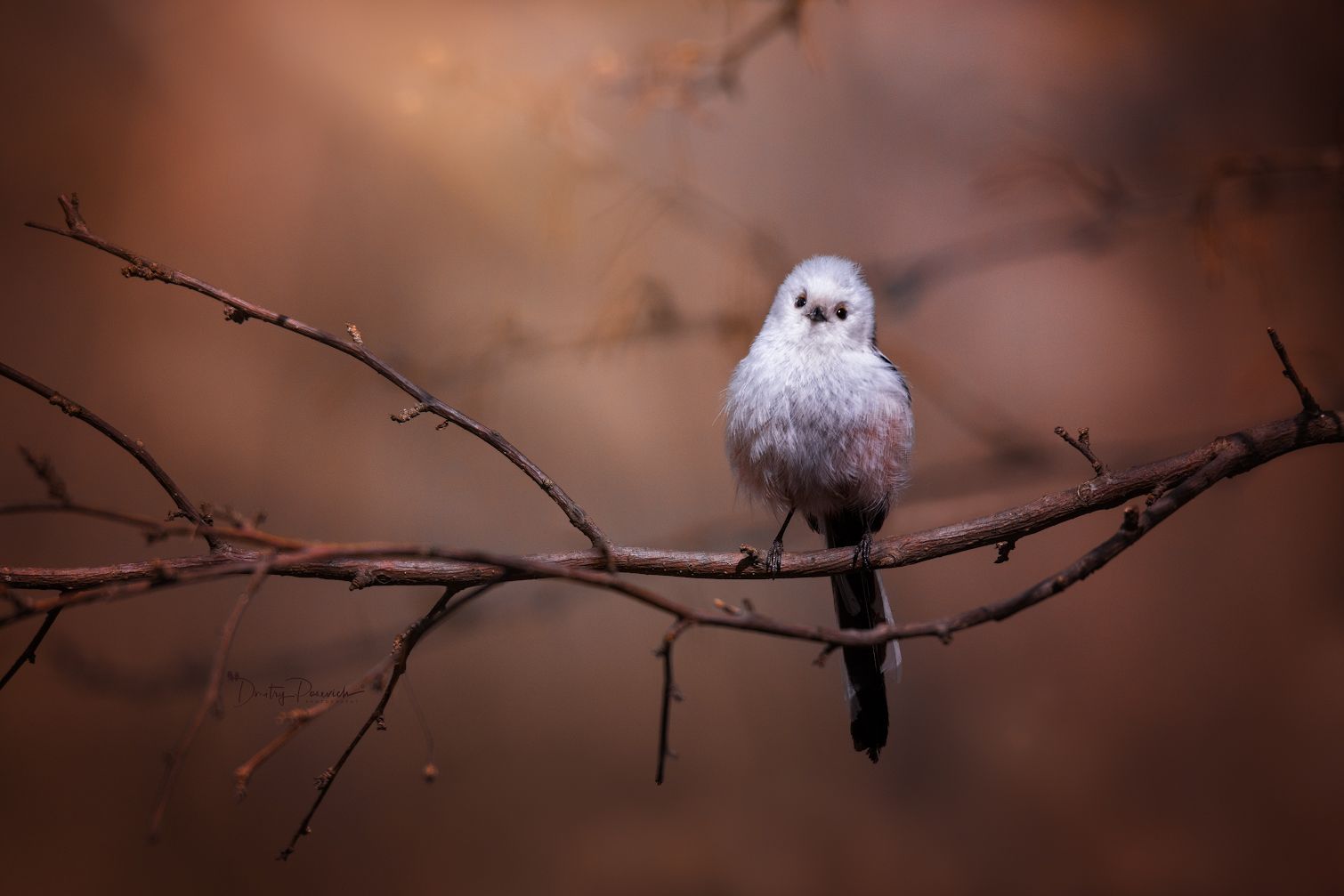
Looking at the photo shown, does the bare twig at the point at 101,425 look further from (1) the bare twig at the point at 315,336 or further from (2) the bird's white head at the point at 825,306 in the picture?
(2) the bird's white head at the point at 825,306

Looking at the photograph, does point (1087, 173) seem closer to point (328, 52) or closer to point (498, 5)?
point (498, 5)

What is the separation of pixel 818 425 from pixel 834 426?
3 cm

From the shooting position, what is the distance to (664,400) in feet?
7.52

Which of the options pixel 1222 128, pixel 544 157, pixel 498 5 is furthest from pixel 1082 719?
pixel 498 5

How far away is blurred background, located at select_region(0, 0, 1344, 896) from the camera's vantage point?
195 cm

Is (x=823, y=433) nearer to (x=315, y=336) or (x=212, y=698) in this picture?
(x=315, y=336)

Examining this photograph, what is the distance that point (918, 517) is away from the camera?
2354mm

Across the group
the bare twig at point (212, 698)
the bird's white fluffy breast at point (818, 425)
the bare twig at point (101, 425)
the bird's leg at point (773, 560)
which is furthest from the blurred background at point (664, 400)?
the bare twig at point (212, 698)

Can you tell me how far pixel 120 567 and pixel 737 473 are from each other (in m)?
1.08

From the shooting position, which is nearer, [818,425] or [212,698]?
[212,698]

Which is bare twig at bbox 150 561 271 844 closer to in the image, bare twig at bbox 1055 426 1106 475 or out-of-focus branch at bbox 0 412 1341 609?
out-of-focus branch at bbox 0 412 1341 609

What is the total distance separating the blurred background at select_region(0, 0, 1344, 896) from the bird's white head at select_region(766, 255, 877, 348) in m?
0.37

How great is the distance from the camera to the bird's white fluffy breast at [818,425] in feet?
5.77

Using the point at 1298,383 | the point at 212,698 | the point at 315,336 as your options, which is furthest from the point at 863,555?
the point at 212,698
